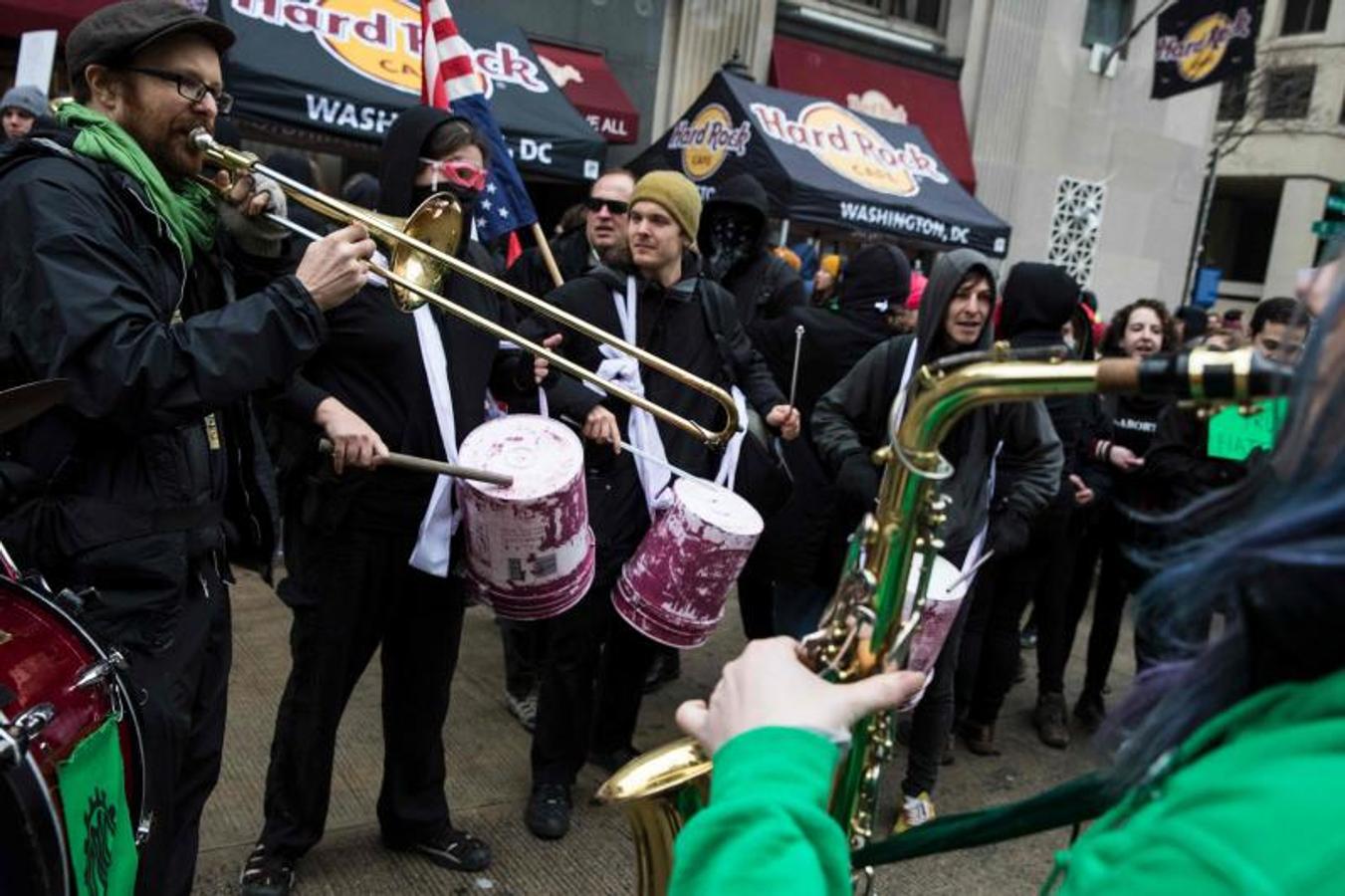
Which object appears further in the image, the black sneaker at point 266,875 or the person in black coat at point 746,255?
the person in black coat at point 746,255

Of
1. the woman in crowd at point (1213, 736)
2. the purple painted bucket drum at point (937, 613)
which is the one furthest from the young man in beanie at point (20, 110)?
the woman in crowd at point (1213, 736)

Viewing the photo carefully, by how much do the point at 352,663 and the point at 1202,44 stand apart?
1376 cm

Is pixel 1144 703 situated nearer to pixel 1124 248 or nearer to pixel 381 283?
pixel 381 283

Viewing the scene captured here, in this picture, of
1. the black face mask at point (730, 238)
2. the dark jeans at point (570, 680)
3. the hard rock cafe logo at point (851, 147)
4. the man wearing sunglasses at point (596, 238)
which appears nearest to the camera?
the dark jeans at point (570, 680)

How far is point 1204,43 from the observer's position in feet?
42.6

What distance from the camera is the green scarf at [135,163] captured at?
209 cm

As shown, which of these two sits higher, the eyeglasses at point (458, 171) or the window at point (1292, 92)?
the window at point (1292, 92)

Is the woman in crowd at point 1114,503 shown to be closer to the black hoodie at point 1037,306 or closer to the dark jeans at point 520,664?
the black hoodie at point 1037,306

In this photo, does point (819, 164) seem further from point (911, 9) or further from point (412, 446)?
point (412, 446)

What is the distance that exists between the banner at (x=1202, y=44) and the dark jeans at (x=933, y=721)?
456 inches

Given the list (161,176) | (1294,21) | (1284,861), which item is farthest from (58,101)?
(1294,21)

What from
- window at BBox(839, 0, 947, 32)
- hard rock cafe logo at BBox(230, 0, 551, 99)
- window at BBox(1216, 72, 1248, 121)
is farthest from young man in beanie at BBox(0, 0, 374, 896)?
window at BBox(1216, 72, 1248, 121)

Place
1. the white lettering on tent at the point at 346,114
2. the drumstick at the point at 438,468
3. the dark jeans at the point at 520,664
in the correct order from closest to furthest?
the drumstick at the point at 438,468 < the dark jeans at the point at 520,664 < the white lettering on tent at the point at 346,114

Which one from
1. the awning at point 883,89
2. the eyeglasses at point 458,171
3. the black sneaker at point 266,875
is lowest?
the black sneaker at point 266,875
